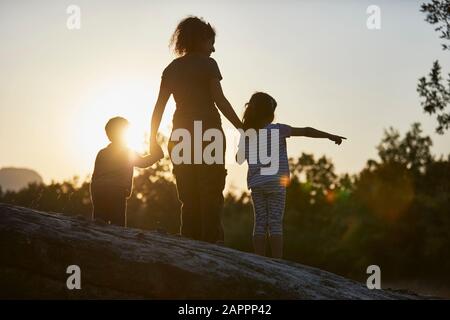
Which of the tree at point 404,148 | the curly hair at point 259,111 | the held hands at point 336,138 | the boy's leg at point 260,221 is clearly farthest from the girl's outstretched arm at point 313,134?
the tree at point 404,148

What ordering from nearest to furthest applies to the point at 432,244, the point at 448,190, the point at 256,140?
the point at 256,140 < the point at 448,190 < the point at 432,244

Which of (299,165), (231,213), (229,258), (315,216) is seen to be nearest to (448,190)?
(229,258)

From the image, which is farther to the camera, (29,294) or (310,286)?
(310,286)

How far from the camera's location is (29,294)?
22.1 feet

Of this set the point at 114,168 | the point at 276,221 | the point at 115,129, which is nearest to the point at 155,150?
the point at 114,168

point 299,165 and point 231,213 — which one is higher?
point 299,165

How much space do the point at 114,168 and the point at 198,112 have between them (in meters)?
1.94

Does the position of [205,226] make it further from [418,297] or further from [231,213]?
[231,213]

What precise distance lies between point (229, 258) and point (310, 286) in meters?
0.89

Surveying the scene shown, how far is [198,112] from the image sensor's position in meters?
8.50

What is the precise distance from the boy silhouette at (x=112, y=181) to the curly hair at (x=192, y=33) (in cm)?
172

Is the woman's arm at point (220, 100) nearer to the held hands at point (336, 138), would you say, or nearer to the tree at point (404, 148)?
the held hands at point (336, 138)

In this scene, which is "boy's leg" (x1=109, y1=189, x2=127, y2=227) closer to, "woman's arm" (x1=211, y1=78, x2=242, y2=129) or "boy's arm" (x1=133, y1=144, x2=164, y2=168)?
"boy's arm" (x1=133, y1=144, x2=164, y2=168)

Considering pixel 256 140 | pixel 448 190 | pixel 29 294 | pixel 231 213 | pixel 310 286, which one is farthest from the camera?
pixel 231 213
